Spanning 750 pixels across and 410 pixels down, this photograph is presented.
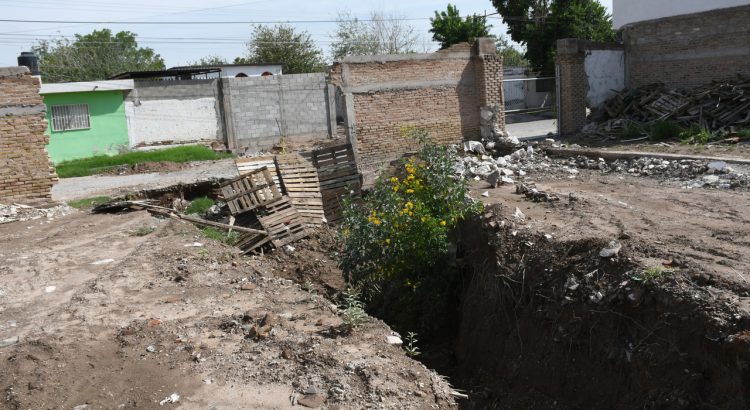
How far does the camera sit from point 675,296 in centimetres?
490

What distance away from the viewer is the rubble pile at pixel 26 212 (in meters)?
11.2

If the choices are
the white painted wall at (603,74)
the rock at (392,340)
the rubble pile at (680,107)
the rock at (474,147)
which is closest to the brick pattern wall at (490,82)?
the rock at (474,147)

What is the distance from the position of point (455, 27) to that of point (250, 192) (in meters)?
21.9

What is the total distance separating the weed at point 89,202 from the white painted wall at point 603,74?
1291cm

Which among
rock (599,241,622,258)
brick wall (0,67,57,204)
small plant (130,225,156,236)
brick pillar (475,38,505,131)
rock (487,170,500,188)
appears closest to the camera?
rock (599,241,622,258)

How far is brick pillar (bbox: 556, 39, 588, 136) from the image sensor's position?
17156mm

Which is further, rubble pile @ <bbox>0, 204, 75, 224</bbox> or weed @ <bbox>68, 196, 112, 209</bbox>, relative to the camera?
weed @ <bbox>68, 196, 112, 209</bbox>

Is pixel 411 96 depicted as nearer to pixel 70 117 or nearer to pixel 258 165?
pixel 258 165

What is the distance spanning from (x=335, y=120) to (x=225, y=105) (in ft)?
12.6

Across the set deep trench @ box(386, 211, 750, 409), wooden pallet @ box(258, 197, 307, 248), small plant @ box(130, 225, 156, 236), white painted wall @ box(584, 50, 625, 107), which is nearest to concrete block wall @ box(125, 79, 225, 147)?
wooden pallet @ box(258, 197, 307, 248)

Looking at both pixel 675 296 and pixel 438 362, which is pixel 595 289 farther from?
pixel 438 362

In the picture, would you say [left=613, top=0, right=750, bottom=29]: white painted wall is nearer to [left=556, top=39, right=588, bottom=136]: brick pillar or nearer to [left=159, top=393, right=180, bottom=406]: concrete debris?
[left=556, top=39, right=588, bottom=136]: brick pillar

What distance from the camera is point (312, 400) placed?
4.48 metres

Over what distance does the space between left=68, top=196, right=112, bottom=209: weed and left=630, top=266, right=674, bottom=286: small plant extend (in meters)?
10.2
